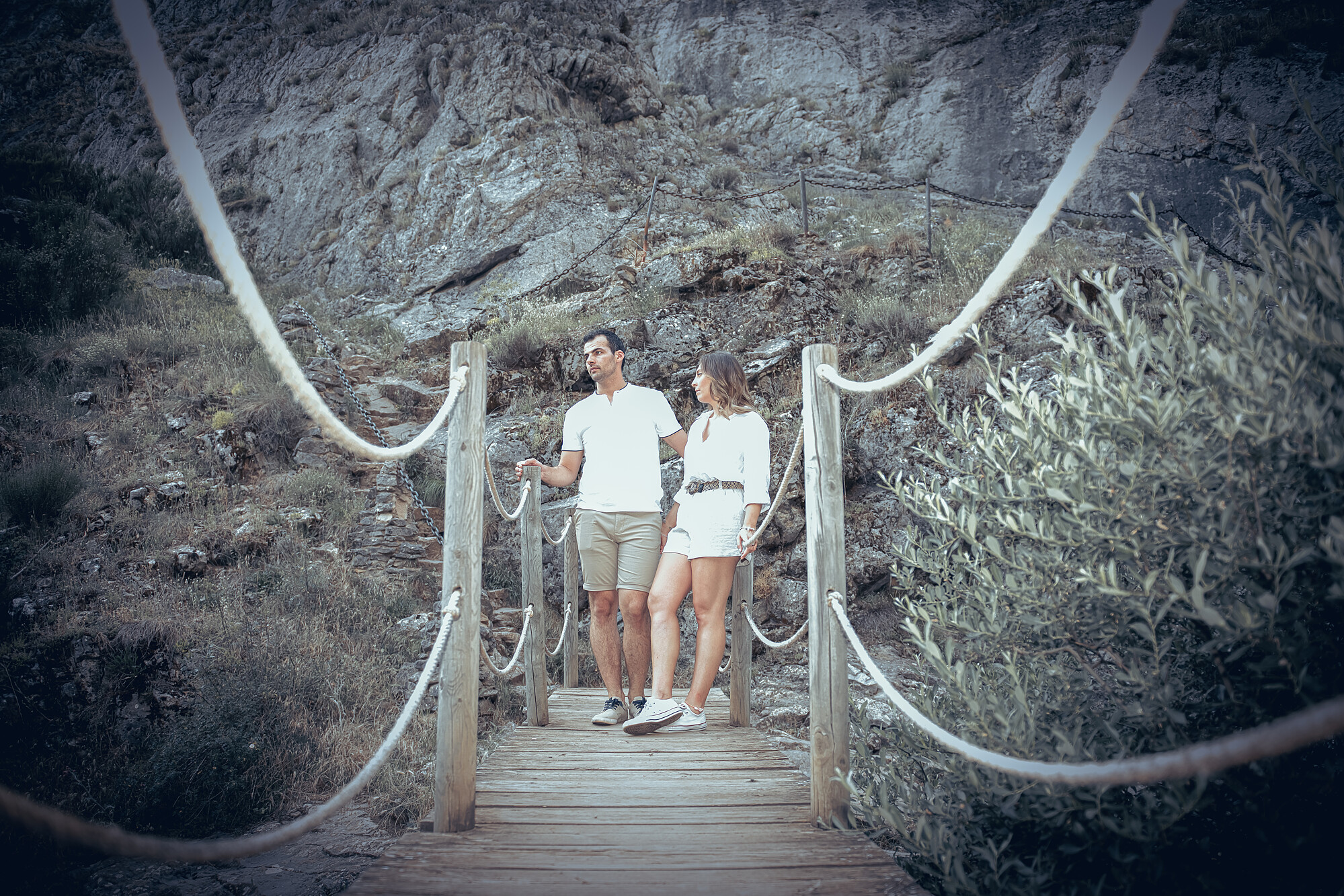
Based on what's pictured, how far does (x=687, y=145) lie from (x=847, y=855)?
848 inches

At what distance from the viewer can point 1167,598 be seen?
1.59 metres

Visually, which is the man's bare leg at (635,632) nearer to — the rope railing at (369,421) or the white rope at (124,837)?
the white rope at (124,837)

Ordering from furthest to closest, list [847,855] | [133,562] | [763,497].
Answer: [133,562] < [763,497] < [847,855]

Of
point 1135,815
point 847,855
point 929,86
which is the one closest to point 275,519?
point 847,855

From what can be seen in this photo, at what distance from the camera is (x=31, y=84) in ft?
80.0

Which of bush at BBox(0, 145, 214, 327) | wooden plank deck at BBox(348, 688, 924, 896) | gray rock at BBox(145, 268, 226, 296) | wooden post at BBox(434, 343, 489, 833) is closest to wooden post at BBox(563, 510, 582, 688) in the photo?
wooden plank deck at BBox(348, 688, 924, 896)

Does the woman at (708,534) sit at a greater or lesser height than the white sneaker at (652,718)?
greater

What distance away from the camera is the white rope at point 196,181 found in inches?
47.8

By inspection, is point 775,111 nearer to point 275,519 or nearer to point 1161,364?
point 275,519

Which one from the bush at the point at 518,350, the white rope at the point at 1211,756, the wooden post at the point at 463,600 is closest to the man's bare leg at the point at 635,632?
the wooden post at the point at 463,600

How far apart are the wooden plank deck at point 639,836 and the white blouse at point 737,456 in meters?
1.33

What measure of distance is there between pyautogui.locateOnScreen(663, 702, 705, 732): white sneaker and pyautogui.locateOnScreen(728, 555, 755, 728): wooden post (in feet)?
0.95

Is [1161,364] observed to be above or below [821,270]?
below

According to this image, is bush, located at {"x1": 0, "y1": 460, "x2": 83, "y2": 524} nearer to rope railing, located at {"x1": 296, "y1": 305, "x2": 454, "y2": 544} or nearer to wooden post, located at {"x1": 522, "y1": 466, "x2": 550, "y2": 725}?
rope railing, located at {"x1": 296, "y1": 305, "x2": 454, "y2": 544}
